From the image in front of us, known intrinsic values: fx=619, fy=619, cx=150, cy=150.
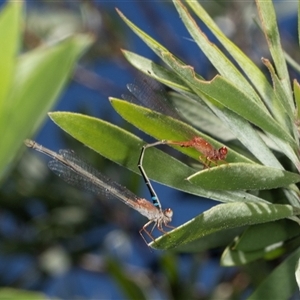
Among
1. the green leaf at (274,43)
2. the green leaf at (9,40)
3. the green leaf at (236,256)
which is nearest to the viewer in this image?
the green leaf at (9,40)

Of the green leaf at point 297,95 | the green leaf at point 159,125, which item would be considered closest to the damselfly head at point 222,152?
the green leaf at point 159,125

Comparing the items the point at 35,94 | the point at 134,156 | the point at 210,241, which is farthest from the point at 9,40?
the point at 210,241

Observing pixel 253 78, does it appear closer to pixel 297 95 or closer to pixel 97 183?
pixel 297 95

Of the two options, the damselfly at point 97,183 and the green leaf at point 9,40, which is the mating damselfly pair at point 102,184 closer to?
the damselfly at point 97,183

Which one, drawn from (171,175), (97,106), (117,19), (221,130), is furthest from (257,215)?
(117,19)

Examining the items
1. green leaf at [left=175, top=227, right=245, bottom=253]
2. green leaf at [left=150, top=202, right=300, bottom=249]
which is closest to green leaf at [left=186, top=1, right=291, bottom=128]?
green leaf at [left=150, top=202, right=300, bottom=249]

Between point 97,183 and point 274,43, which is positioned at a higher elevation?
point 274,43
